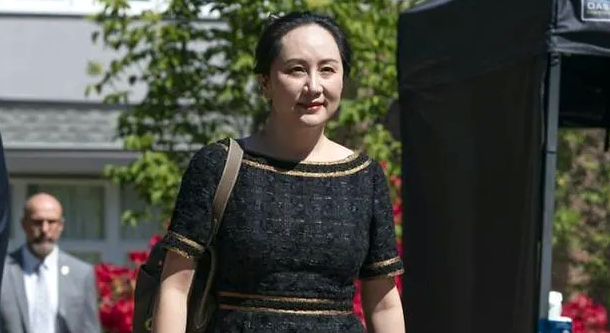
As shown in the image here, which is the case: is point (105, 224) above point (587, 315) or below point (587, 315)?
above

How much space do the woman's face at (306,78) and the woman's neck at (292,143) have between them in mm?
36

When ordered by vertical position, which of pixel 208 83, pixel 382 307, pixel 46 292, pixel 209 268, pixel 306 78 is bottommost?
pixel 46 292

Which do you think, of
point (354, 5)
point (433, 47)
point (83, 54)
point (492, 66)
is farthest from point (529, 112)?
point (83, 54)

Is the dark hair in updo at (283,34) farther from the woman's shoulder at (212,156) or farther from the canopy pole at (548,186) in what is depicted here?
the canopy pole at (548,186)

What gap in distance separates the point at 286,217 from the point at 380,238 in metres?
0.31

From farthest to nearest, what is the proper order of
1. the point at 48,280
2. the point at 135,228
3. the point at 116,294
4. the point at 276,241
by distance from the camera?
the point at 135,228 → the point at 116,294 → the point at 48,280 → the point at 276,241

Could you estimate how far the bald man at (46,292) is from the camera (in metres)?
10.3

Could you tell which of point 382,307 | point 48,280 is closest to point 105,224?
point 48,280

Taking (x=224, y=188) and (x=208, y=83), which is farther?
(x=208, y=83)

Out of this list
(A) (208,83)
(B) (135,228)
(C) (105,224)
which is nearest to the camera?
(A) (208,83)

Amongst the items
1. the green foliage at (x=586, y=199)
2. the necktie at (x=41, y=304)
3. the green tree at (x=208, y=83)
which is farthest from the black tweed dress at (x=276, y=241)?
the green foliage at (x=586, y=199)

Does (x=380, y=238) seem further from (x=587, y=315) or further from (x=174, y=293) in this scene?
(x=587, y=315)

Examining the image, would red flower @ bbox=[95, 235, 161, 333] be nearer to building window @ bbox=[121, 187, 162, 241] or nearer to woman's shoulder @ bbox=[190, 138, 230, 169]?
building window @ bbox=[121, 187, 162, 241]

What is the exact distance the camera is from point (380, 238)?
193 inches
